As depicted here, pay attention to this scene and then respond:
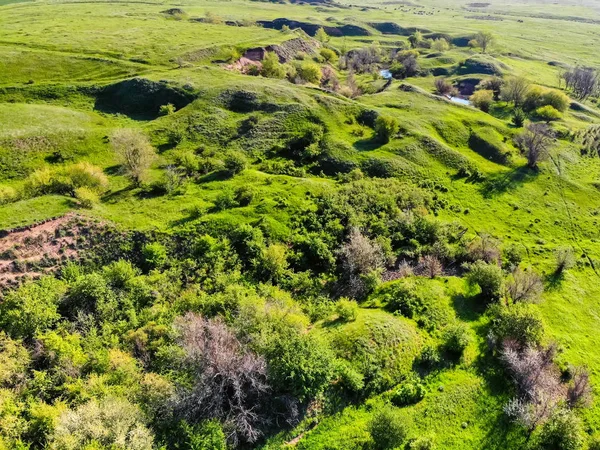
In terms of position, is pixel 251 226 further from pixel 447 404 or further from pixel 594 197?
pixel 594 197

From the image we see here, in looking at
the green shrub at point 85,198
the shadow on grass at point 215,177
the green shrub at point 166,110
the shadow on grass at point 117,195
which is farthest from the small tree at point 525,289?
the green shrub at point 166,110

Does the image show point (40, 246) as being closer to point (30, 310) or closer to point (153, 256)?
point (30, 310)

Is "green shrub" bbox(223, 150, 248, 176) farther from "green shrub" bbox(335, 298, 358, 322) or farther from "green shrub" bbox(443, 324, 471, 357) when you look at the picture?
"green shrub" bbox(443, 324, 471, 357)

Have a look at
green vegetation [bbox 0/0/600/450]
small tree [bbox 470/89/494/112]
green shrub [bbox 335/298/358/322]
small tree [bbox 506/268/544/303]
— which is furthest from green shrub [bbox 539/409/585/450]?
small tree [bbox 470/89/494/112]

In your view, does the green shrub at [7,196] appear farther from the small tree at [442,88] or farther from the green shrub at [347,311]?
the small tree at [442,88]

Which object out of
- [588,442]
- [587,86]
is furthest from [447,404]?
[587,86]
